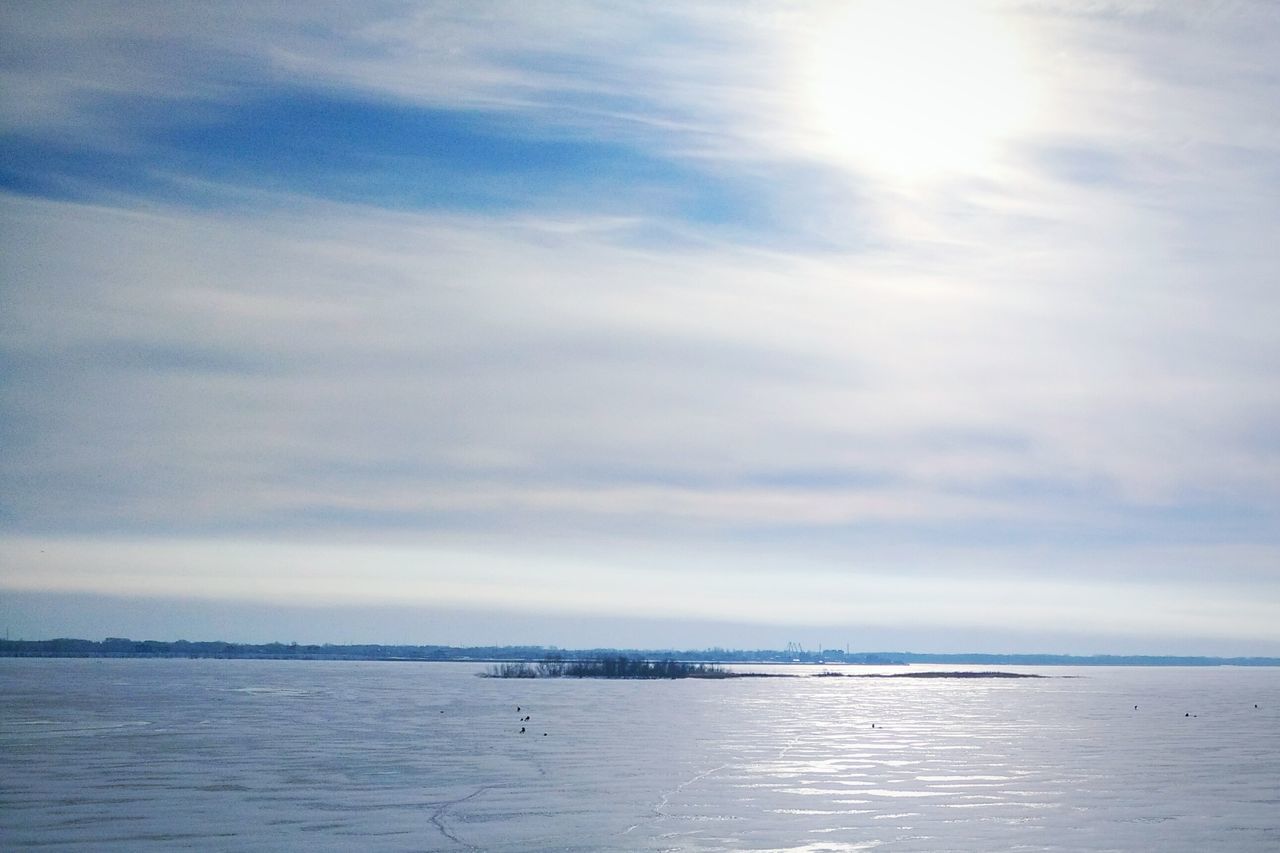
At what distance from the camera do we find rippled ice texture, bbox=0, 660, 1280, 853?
26781 millimetres

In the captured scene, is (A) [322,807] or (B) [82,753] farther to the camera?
(B) [82,753]

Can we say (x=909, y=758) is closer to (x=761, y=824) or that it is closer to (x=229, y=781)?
(x=761, y=824)

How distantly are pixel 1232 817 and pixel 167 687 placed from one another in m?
84.5

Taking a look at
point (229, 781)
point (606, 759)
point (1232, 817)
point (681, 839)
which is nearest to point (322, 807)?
point (229, 781)

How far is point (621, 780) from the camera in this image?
36.0 metres

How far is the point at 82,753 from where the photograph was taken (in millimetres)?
41938

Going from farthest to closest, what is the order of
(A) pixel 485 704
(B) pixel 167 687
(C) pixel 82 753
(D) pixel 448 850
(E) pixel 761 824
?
1. (B) pixel 167 687
2. (A) pixel 485 704
3. (C) pixel 82 753
4. (E) pixel 761 824
5. (D) pixel 448 850

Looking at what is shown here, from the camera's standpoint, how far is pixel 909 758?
144 ft

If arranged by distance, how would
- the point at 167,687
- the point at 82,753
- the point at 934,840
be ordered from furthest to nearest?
the point at 167,687, the point at 82,753, the point at 934,840

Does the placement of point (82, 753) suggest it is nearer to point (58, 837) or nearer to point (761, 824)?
point (58, 837)

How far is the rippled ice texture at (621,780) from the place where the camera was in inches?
1054

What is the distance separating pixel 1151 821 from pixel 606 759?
60.0 ft

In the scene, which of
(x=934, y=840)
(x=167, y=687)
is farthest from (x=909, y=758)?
(x=167, y=687)

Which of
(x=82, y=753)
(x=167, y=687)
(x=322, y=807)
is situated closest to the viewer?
(x=322, y=807)
